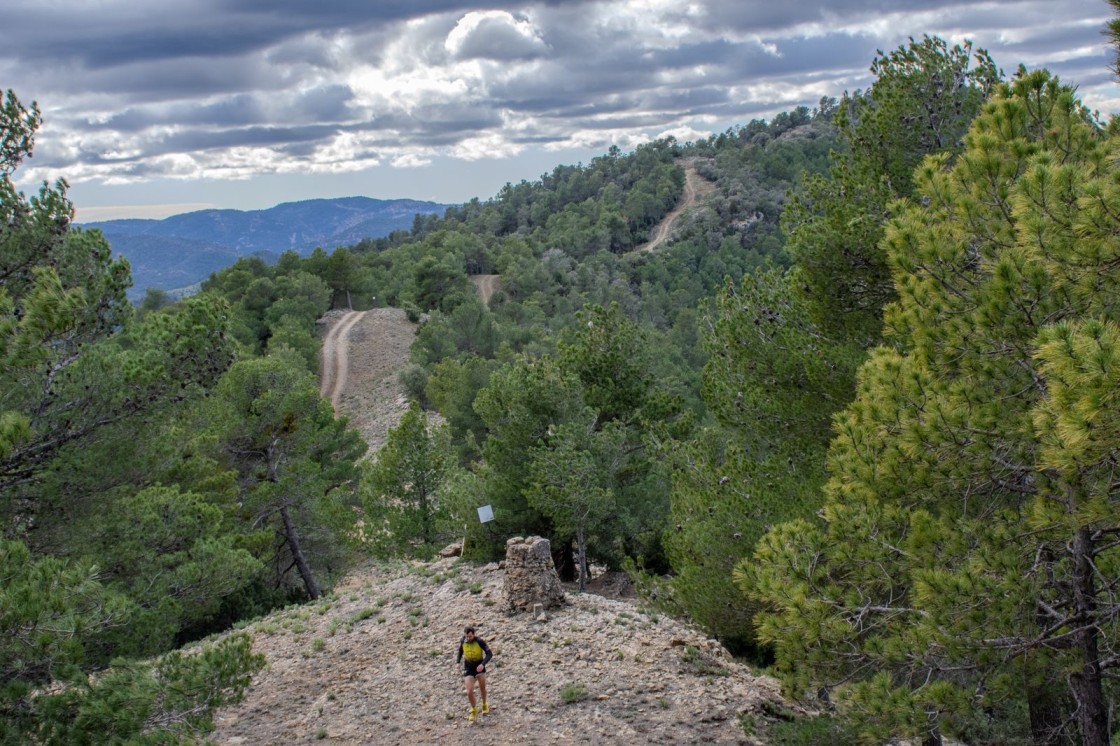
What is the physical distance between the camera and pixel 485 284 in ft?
246

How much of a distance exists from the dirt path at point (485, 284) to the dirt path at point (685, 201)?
23358 mm

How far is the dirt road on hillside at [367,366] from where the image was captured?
4147 cm

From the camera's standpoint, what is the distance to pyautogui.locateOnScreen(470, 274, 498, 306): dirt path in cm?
7076

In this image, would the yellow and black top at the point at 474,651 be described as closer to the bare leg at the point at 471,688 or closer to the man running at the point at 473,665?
the man running at the point at 473,665

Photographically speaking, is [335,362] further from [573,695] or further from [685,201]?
[685,201]

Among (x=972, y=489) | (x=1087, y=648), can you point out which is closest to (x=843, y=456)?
(x=972, y=489)

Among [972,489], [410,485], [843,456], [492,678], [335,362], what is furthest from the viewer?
[335,362]

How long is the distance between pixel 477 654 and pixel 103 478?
4244 mm

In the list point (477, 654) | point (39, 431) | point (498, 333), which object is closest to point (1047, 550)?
point (477, 654)

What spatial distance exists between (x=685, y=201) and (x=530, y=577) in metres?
106

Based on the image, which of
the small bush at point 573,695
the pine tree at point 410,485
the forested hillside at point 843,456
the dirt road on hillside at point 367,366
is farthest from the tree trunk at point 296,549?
the dirt road on hillside at point 367,366

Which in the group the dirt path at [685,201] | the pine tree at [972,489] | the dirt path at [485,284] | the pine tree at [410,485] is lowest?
the pine tree at [410,485]

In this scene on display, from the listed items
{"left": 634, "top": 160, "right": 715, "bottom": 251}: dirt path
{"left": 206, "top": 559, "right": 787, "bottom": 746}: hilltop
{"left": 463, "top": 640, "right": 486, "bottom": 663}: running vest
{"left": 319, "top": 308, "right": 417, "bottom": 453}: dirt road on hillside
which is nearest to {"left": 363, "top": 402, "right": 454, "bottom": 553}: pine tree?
{"left": 206, "top": 559, "right": 787, "bottom": 746}: hilltop

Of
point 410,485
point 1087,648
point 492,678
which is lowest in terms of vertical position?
point 410,485
